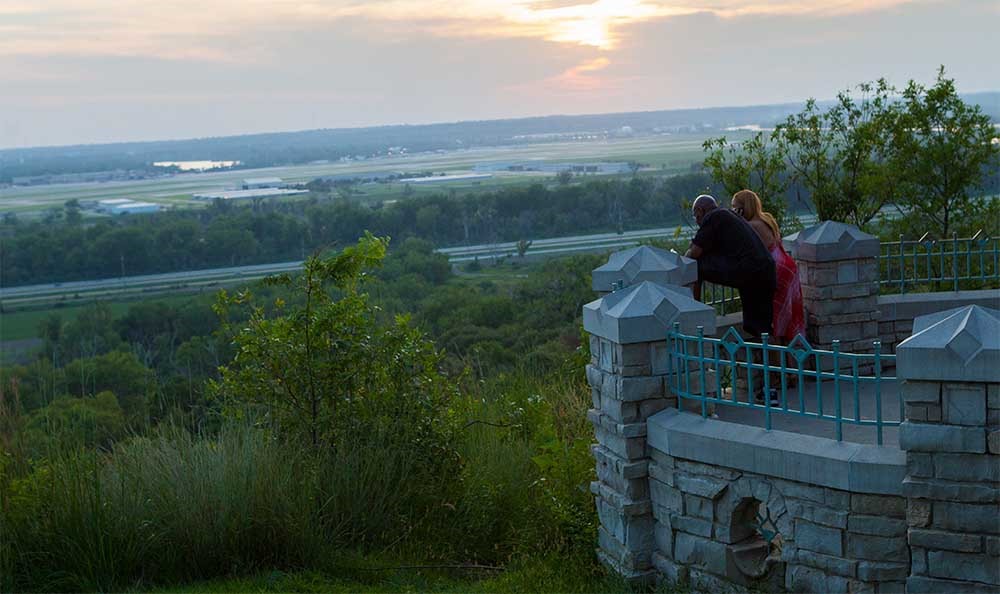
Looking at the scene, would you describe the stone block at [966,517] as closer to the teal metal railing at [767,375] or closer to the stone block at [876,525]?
the stone block at [876,525]

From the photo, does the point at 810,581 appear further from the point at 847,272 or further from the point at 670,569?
the point at 847,272

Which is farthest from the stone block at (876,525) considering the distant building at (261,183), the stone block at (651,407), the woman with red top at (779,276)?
the distant building at (261,183)

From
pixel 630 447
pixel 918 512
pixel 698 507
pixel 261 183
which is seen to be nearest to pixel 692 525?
pixel 698 507

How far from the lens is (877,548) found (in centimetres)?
563

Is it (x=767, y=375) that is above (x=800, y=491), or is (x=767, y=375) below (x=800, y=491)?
above

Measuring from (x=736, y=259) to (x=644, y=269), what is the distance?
734 mm

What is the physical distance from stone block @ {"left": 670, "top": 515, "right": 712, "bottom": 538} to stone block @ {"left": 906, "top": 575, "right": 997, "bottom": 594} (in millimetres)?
1345

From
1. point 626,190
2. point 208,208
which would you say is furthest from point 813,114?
point 208,208

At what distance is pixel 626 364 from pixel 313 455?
9.51 ft

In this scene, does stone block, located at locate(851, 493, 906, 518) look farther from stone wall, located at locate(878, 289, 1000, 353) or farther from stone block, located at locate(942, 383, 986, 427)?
stone wall, located at locate(878, 289, 1000, 353)

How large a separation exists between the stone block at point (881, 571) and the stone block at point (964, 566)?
0.20 metres

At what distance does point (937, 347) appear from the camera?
5.18 metres

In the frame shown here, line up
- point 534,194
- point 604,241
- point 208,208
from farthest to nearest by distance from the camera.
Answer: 1. point 208,208
2. point 534,194
3. point 604,241

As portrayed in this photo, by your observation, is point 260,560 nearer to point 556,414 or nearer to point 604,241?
point 556,414
